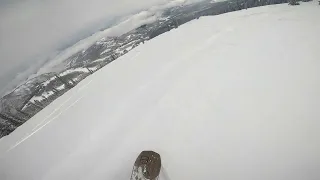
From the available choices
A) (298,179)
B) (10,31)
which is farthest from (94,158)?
(298,179)

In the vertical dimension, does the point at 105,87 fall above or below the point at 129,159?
above

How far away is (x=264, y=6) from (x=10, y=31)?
711 cm

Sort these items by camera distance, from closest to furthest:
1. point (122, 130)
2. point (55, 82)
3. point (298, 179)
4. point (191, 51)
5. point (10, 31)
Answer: point (298, 179), point (10, 31), point (122, 130), point (55, 82), point (191, 51)

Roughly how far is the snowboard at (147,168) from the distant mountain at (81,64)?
259cm

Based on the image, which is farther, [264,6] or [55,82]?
[264,6]

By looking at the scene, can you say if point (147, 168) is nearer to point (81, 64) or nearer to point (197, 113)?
point (197, 113)

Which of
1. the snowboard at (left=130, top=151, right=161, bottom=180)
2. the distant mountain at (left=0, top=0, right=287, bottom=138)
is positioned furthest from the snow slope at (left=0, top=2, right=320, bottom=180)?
the snowboard at (left=130, top=151, right=161, bottom=180)

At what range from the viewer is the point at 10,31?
4.14m

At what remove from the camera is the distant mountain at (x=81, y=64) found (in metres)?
4.69

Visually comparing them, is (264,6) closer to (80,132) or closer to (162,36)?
(162,36)

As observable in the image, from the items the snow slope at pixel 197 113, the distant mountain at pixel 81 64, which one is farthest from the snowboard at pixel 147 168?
the distant mountain at pixel 81 64

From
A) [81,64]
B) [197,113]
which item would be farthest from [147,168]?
[81,64]

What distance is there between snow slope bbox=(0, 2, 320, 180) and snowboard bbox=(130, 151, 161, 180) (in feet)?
Answer: 1.32

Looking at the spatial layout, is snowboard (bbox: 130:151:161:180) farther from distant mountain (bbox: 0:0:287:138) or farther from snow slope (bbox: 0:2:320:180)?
distant mountain (bbox: 0:0:287:138)
